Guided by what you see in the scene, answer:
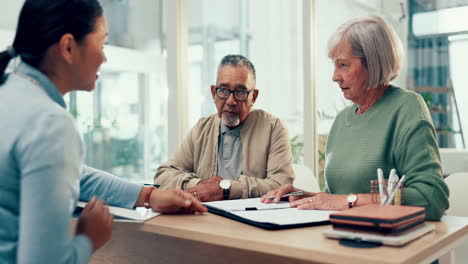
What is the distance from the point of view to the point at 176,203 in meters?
1.33

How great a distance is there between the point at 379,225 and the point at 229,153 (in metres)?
1.37

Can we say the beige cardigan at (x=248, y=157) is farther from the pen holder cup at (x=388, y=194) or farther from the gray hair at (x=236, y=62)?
the pen holder cup at (x=388, y=194)

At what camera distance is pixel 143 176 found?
172 inches

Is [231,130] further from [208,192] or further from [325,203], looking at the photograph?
[325,203]

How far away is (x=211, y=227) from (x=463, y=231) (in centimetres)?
65

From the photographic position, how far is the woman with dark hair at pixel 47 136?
86 centimetres

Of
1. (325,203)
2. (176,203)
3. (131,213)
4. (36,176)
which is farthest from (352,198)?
Answer: (36,176)

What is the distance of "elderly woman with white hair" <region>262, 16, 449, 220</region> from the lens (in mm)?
1407

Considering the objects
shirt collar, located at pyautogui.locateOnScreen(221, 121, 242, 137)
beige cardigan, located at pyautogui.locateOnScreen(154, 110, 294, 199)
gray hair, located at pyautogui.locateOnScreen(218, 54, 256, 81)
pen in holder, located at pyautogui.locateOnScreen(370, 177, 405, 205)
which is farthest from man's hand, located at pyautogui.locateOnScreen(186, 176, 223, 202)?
pen in holder, located at pyautogui.locateOnScreen(370, 177, 405, 205)

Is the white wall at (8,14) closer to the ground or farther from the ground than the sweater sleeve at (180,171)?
farther from the ground

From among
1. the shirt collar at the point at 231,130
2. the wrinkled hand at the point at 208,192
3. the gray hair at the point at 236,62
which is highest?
the gray hair at the point at 236,62

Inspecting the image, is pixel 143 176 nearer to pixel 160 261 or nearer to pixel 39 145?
pixel 160 261

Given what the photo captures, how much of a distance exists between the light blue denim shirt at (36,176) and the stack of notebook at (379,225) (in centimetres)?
56

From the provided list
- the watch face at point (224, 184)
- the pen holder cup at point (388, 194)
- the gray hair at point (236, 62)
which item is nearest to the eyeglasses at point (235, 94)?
the gray hair at point (236, 62)
